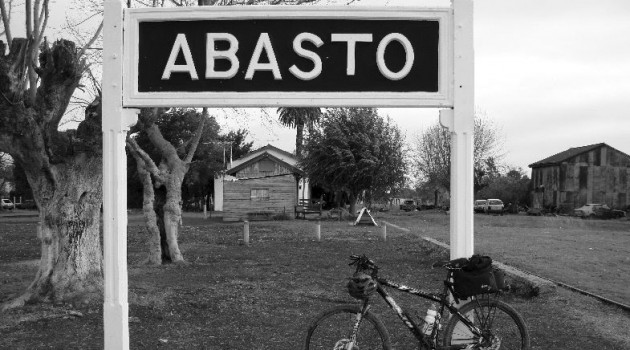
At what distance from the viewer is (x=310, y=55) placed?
186 inches

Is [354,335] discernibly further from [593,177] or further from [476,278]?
[593,177]

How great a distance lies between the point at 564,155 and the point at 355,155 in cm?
3666

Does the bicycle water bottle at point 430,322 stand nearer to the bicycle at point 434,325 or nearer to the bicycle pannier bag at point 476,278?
the bicycle at point 434,325

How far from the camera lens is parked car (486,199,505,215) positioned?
65.9 metres

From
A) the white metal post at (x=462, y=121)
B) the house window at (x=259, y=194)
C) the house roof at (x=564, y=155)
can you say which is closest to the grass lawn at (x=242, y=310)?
the white metal post at (x=462, y=121)

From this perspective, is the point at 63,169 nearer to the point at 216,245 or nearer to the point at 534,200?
the point at 216,245

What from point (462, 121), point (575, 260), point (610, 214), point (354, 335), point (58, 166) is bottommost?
point (610, 214)

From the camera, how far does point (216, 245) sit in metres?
22.2

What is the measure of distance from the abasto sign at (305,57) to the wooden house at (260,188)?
138ft

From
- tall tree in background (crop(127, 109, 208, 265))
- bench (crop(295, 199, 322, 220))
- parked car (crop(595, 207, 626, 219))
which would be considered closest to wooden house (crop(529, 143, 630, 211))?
parked car (crop(595, 207, 626, 219))

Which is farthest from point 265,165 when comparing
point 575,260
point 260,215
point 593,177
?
point 593,177

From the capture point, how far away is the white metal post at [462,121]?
472 cm

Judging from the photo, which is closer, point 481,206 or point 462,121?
point 462,121

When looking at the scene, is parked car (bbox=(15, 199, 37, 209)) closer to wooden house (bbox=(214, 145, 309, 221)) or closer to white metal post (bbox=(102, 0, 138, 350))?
wooden house (bbox=(214, 145, 309, 221))
